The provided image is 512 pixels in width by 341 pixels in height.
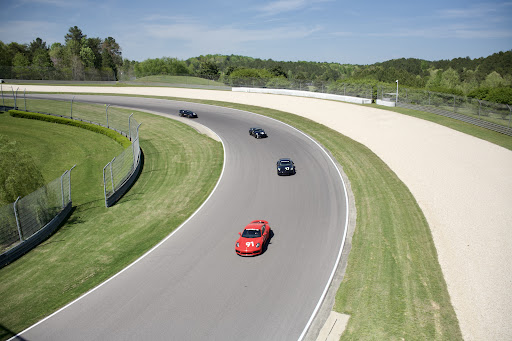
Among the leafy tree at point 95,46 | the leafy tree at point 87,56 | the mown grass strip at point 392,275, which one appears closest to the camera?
the mown grass strip at point 392,275

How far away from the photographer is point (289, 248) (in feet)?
68.1

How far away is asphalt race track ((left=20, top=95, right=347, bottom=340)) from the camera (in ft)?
49.0

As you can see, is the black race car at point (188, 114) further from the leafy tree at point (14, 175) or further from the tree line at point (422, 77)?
the leafy tree at point (14, 175)

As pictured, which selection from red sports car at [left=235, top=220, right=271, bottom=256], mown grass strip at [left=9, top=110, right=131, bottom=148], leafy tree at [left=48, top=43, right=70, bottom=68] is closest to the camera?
red sports car at [left=235, top=220, right=271, bottom=256]

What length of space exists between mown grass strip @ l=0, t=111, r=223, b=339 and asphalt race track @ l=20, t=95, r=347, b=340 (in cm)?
107

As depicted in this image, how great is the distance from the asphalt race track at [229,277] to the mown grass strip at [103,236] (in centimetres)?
107

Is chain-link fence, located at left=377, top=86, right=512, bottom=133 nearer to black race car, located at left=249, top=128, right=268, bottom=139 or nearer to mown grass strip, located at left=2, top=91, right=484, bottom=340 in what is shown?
mown grass strip, located at left=2, top=91, right=484, bottom=340

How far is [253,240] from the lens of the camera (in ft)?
65.6

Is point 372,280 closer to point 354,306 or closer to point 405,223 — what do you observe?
point 354,306

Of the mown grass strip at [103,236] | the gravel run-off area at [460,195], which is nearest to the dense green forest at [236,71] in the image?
the gravel run-off area at [460,195]

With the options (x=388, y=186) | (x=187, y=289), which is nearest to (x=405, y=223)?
(x=388, y=186)

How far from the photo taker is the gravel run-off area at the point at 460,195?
53.0 feet

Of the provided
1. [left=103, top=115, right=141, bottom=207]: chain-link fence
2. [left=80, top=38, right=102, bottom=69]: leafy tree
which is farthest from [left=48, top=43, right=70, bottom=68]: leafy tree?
[left=103, top=115, right=141, bottom=207]: chain-link fence

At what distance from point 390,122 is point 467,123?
9.31 metres
